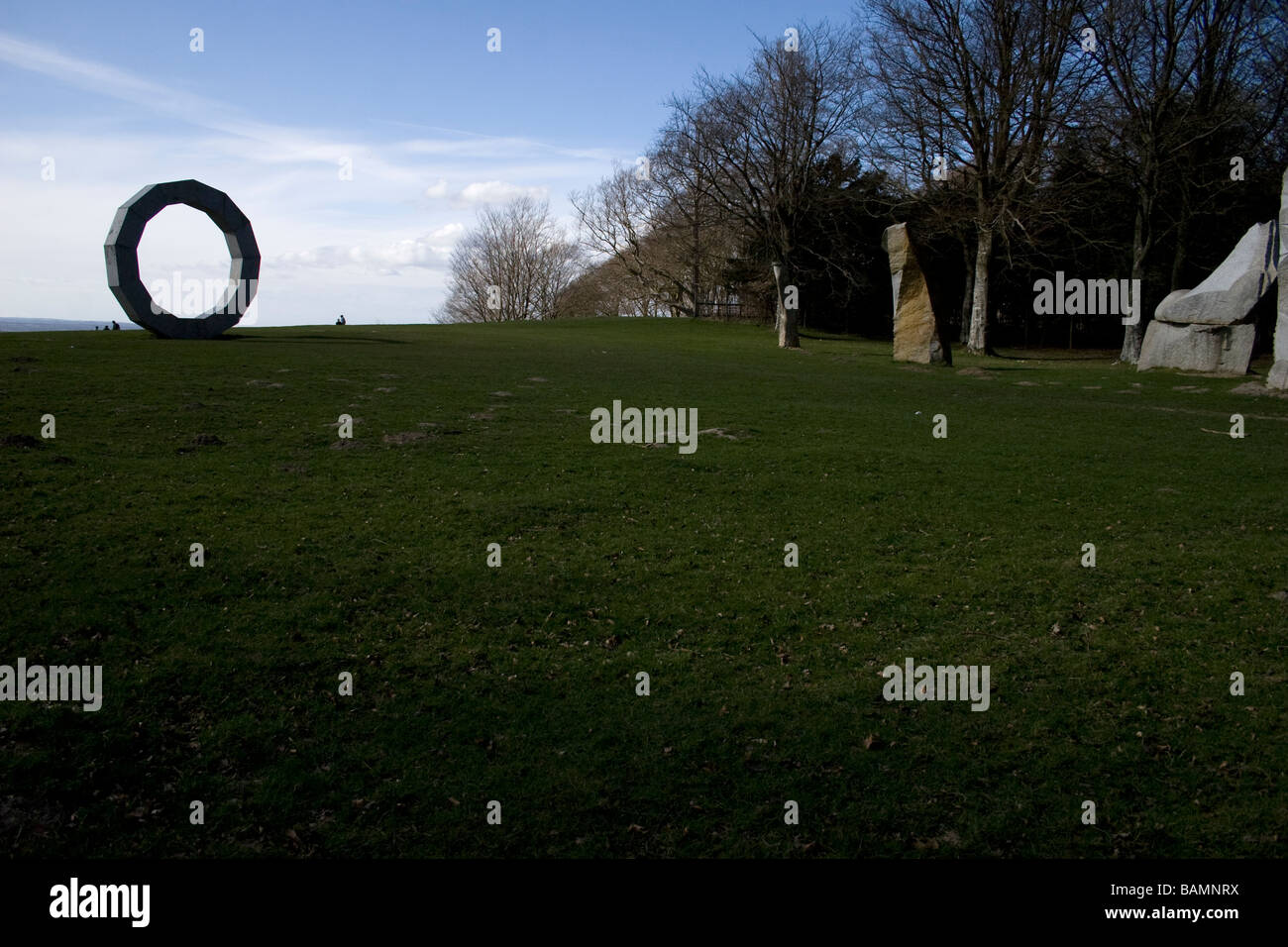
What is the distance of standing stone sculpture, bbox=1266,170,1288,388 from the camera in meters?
23.2

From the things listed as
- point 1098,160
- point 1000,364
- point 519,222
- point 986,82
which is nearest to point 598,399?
point 1000,364

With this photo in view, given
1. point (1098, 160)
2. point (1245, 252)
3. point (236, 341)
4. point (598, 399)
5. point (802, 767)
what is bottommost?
point (802, 767)

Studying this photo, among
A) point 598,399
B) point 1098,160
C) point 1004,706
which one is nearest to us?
point 1004,706

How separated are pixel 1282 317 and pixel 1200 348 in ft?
15.8

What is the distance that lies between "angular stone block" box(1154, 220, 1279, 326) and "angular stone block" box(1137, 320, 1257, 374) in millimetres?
326

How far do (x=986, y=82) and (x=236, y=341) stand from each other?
3289 cm

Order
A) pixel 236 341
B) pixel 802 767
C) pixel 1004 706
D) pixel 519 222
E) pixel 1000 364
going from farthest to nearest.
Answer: pixel 519 222 < pixel 1000 364 < pixel 236 341 < pixel 1004 706 < pixel 802 767

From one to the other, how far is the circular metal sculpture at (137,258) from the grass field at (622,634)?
12.1 metres

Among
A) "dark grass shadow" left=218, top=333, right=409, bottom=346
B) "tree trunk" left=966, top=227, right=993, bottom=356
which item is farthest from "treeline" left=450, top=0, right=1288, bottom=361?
"dark grass shadow" left=218, top=333, right=409, bottom=346

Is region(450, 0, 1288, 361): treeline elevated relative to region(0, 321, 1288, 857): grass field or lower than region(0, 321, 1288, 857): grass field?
elevated

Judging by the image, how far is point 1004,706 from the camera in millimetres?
8391

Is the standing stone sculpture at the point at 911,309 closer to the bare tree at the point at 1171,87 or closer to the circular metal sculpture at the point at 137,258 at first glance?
the bare tree at the point at 1171,87

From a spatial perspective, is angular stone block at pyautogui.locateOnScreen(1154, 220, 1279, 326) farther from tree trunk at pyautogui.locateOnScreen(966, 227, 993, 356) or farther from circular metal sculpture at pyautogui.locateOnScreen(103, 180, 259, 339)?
circular metal sculpture at pyautogui.locateOnScreen(103, 180, 259, 339)
